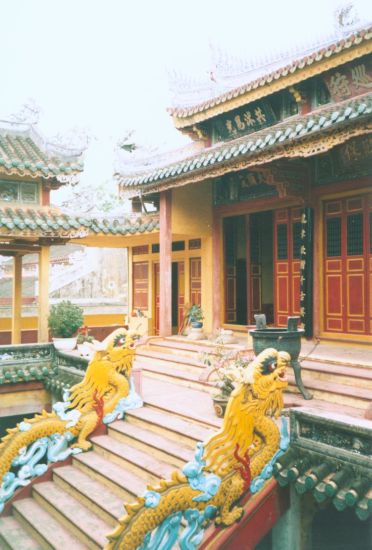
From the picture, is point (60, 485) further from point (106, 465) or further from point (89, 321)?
point (89, 321)

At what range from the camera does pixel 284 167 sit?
8.82 m

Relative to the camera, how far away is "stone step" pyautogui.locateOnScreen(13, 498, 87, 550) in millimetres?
5078

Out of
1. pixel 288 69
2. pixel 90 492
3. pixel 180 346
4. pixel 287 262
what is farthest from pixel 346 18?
pixel 90 492

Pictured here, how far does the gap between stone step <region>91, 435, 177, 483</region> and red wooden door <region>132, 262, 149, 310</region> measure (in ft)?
23.9

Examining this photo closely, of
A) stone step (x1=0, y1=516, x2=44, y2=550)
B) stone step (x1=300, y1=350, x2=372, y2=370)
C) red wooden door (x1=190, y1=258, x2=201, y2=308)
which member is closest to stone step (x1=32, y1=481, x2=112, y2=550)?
stone step (x1=0, y1=516, x2=44, y2=550)

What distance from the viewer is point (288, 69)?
8.64 meters

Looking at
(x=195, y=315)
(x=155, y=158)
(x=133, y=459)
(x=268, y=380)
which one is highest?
(x=155, y=158)

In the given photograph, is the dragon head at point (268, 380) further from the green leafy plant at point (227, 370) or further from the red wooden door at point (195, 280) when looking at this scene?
the red wooden door at point (195, 280)

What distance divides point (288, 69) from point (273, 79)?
40cm

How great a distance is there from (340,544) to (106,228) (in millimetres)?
7995

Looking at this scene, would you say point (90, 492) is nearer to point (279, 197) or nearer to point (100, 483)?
point (100, 483)

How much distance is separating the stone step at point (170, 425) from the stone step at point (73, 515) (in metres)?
1.17

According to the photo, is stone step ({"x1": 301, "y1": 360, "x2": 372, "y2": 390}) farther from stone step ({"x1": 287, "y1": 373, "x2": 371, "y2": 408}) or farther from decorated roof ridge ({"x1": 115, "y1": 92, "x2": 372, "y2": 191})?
decorated roof ridge ({"x1": 115, "y1": 92, "x2": 372, "y2": 191})

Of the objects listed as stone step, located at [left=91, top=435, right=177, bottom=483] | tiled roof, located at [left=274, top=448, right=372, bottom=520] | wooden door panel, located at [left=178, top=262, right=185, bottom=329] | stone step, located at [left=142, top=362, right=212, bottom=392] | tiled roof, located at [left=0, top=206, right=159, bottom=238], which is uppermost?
tiled roof, located at [left=0, top=206, right=159, bottom=238]
